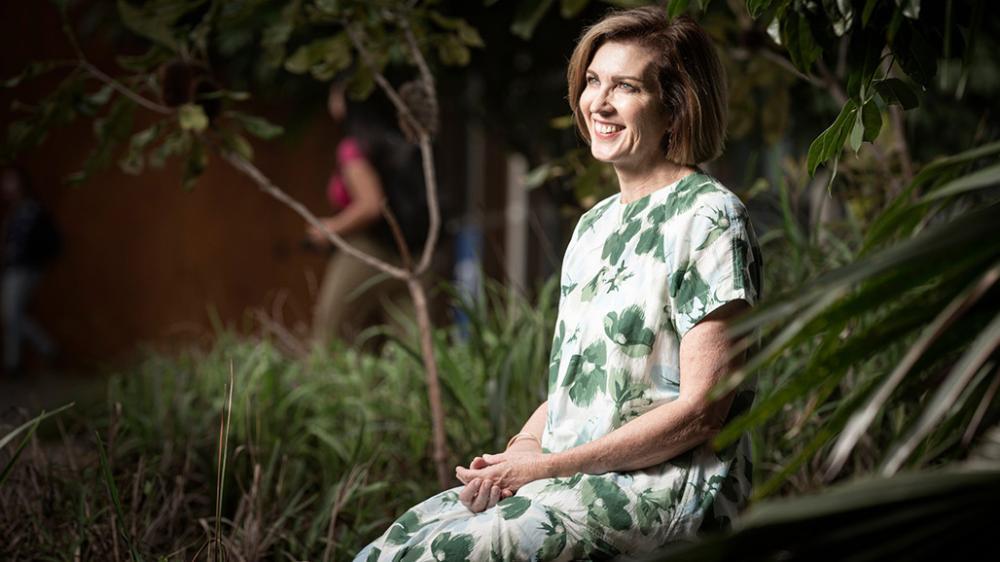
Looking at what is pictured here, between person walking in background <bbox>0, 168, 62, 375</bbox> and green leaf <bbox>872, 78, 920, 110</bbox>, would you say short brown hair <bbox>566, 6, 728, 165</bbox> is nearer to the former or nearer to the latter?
green leaf <bbox>872, 78, 920, 110</bbox>

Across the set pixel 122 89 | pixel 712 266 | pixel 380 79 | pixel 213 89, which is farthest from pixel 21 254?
pixel 712 266

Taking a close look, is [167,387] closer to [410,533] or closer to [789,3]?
[410,533]

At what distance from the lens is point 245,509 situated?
2.85 m

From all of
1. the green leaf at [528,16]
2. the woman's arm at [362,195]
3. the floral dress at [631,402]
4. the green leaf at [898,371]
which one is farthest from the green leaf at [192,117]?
the woman's arm at [362,195]

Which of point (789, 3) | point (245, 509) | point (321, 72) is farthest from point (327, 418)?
point (789, 3)

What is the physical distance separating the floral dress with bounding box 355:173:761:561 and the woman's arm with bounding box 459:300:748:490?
0.02m

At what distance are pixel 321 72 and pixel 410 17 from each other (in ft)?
0.91

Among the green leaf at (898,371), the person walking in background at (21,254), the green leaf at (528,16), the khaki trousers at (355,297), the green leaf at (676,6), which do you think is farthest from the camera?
the person walking in background at (21,254)

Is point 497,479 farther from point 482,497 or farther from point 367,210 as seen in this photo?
point 367,210

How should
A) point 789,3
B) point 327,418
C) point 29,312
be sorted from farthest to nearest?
1. point 29,312
2. point 327,418
3. point 789,3

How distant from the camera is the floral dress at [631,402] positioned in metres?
1.67

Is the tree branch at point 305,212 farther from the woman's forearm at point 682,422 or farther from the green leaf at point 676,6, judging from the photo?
the green leaf at point 676,6

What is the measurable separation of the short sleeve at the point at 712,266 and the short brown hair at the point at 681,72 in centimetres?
16

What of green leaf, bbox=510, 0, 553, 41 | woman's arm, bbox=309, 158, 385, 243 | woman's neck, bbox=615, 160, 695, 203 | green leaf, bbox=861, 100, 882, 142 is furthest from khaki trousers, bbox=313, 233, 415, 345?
green leaf, bbox=861, 100, 882, 142
